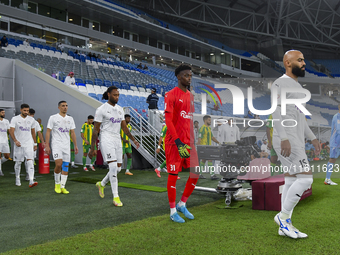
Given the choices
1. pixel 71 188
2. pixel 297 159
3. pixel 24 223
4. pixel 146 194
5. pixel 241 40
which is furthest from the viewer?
pixel 241 40

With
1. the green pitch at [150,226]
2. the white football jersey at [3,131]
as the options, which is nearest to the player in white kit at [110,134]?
the green pitch at [150,226]

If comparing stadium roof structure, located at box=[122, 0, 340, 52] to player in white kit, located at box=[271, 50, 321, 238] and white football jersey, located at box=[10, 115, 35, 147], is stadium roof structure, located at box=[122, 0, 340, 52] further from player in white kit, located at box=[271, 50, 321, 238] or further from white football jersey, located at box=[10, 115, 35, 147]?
player in white kit, located at box=[271, 50, 321, 238]

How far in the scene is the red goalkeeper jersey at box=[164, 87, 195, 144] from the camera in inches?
130

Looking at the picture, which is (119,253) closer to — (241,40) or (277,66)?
(277,66)

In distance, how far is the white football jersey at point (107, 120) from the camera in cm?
442

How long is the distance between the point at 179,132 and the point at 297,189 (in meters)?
1.41

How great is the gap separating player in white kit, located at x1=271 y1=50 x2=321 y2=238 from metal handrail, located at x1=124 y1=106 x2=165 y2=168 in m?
6.32

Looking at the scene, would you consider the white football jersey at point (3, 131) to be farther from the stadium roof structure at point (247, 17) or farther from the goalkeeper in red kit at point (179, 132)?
the stadium roof structure at point (247, 17)

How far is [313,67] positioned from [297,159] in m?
41.9

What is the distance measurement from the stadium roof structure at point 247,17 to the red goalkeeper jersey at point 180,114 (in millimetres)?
32204

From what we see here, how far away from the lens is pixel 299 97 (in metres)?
2.71

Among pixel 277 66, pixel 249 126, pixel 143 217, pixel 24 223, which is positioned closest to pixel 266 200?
pixel 249 126

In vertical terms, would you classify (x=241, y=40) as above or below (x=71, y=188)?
above

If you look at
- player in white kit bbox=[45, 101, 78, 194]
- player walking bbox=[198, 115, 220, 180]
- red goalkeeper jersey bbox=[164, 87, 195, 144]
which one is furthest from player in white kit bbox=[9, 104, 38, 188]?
red goalkeeper jersey bbox=[164, 87, 195, 144]
